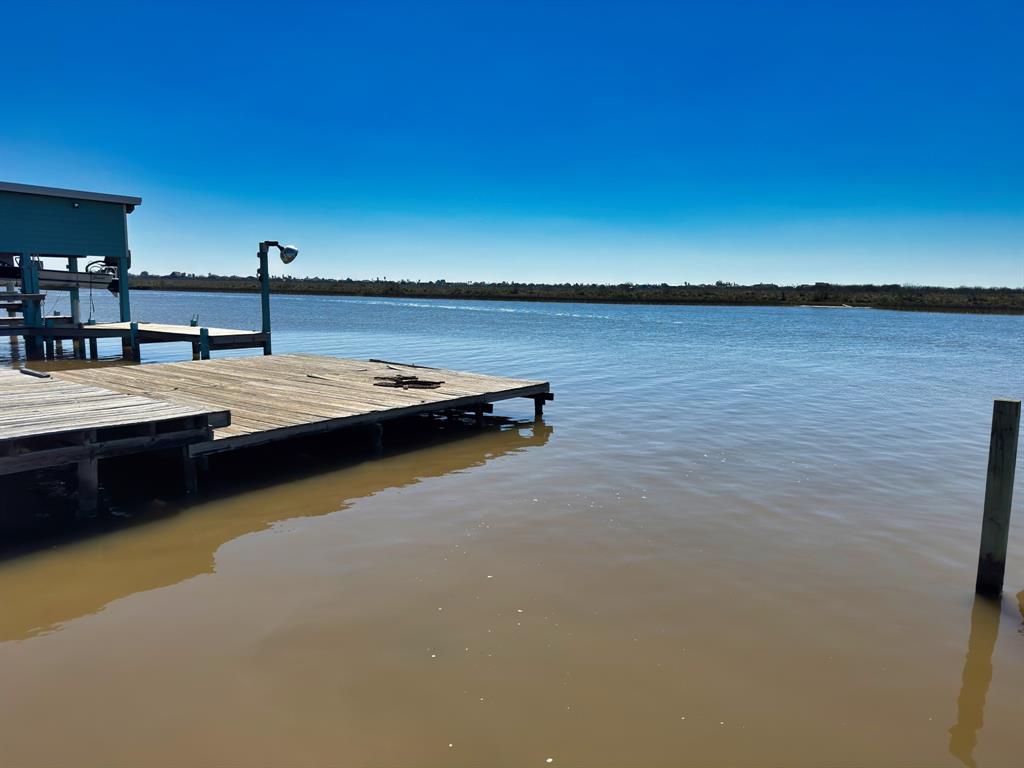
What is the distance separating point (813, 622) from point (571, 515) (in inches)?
111

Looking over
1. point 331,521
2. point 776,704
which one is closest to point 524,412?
point 331,521

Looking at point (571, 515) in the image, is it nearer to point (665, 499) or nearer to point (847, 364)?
point (665, 499)

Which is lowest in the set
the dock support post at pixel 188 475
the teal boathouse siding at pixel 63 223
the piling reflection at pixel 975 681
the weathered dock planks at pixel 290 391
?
the piling reflection at pixel 975 681

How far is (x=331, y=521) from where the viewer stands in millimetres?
7266

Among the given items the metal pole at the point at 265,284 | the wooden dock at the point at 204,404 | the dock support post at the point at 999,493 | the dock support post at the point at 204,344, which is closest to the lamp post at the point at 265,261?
the metal pole at the point at 265,284

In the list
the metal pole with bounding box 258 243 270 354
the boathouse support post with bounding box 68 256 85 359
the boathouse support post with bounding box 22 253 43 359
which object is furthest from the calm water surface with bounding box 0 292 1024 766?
the boathouse support post with bounding box 68 256 85 359

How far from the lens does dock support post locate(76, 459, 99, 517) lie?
22.6 ft

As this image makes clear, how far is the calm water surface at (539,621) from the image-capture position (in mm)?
3857

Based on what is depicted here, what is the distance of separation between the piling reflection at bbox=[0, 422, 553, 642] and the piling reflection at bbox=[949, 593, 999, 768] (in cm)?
555

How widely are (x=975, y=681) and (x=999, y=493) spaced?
167cm

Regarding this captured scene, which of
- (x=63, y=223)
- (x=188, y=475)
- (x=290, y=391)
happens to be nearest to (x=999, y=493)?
(x=188, y=475)

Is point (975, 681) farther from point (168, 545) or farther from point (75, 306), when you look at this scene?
point (75, 306)

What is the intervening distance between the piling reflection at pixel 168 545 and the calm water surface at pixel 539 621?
0.04 metres

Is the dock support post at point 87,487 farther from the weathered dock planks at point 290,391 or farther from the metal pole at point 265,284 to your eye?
the metal pole at point 265,284
